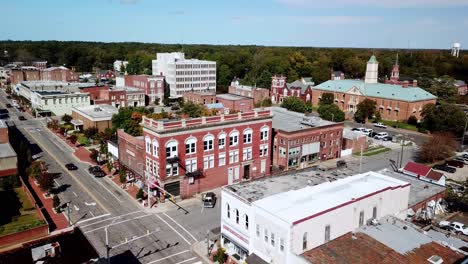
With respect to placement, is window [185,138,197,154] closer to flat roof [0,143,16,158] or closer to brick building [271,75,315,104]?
flat roof [0,143,16,158]

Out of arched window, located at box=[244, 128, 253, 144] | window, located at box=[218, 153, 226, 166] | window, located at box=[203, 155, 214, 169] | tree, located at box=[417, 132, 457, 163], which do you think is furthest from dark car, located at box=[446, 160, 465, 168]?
window, located at box=[203, 155, 214, 169]

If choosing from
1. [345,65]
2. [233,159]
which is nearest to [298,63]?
[345,65]

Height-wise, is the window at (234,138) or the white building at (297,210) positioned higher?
the window at (234,138)

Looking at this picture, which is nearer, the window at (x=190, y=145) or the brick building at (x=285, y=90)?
the window at (x=190, y=145)

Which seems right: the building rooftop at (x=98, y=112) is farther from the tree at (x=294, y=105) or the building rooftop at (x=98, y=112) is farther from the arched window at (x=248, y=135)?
the tree at (x=294, y=105)

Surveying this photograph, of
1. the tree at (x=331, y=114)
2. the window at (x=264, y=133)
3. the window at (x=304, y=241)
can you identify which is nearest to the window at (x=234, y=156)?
the window at (x=264, y=133)

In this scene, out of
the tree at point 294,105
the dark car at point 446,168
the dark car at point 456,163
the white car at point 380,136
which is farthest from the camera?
the tree at point 294,105

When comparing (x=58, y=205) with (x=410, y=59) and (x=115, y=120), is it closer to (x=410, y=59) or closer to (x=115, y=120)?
(x=115, y=120)
